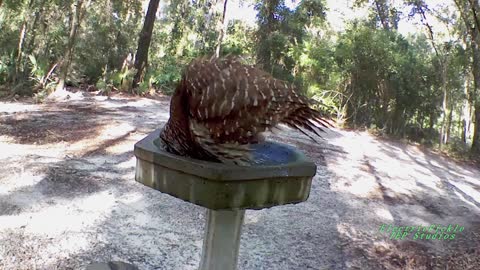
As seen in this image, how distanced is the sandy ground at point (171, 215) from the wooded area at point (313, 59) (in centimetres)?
486

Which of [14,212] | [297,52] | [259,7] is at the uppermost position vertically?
[259,7]

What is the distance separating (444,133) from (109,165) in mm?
10949

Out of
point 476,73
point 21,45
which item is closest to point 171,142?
point 476,73

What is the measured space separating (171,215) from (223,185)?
3.07 m

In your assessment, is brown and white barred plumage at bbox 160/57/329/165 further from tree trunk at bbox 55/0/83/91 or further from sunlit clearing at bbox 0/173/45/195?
tree trunk at bbox 55/0/83/91

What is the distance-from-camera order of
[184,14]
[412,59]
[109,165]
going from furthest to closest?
[184,14], [412,59], [109,165]

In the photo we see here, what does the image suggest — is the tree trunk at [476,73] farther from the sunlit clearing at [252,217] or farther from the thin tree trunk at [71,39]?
the thin tree trunk at [71,39]

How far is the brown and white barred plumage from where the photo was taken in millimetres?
1600

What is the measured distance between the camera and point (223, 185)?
→ 171cm

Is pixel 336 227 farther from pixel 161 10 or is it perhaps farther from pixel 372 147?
pixel 161 10

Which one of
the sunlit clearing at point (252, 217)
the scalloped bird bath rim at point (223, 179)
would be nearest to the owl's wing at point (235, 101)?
the scalloped bird bath rim at point (223, 179)

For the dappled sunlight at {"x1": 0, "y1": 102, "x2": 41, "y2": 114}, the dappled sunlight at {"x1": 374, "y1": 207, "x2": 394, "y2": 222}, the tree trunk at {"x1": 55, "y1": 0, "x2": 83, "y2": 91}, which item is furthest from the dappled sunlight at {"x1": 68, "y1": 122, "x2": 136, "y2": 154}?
the tree trunk at {"x1": 55, "y1": 0, "x2": 83, "y2": 91}

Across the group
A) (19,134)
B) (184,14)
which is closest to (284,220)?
(19,134)

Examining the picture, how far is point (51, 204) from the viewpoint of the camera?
4477mm
